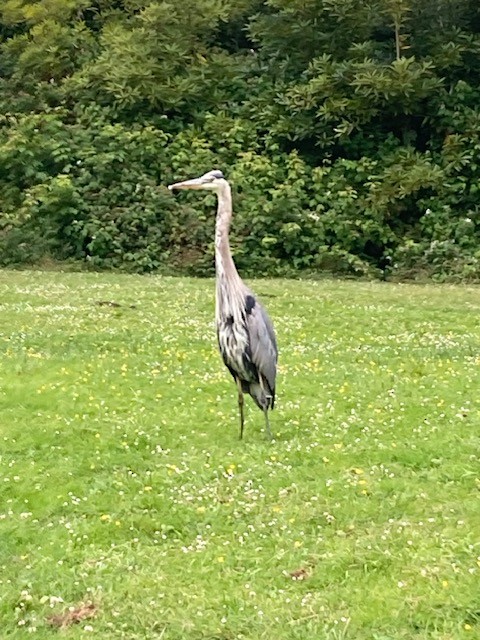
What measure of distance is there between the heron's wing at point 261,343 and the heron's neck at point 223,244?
361 millimetres

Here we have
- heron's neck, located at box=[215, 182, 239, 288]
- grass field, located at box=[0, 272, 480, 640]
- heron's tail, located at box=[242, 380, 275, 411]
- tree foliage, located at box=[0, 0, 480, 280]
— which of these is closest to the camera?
grass field, located at box=[0, 272, 480, 640]

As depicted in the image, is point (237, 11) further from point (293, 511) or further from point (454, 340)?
point (293, 511)

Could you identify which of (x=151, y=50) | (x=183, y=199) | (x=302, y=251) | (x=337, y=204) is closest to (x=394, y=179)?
(x=337, y=204)

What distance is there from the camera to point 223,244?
799 cm

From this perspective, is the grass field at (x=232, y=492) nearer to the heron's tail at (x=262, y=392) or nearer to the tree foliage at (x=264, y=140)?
the heron's tail at (x=262, y=392)

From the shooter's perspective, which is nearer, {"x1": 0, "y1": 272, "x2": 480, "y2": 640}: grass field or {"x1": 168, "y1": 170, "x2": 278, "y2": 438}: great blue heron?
{"x1": 0, "y1": 272, "x2": 480, "y2": 640}: grass field

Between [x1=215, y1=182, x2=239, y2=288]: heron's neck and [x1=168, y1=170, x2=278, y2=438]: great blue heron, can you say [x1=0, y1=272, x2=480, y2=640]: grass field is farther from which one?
[x1=215, y1=182, x2=239, y2=288]: heron's neck

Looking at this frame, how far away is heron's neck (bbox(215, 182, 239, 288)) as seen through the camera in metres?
7.94

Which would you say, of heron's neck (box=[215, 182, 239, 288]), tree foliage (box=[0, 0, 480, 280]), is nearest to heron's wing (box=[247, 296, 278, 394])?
heron's neck (box=[215, 182, 239, 288])

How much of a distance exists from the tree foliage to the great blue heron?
51.7 ft

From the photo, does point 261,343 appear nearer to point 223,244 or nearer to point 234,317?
point 234,317

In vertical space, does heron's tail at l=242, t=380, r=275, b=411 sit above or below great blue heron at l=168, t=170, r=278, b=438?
below

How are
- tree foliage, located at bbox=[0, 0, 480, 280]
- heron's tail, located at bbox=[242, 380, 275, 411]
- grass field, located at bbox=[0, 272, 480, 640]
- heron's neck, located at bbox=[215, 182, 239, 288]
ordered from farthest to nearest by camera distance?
tree foliage, located at bbox=[0, 0, 480, 280] < heron's tail, located at bbox=[242, 380, 275, 411] < heron's neck, located at bbox=[215, 182, 239, 288] < grass field, located at bbox=[0, 272, 480, 640]

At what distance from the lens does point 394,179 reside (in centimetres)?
2572
